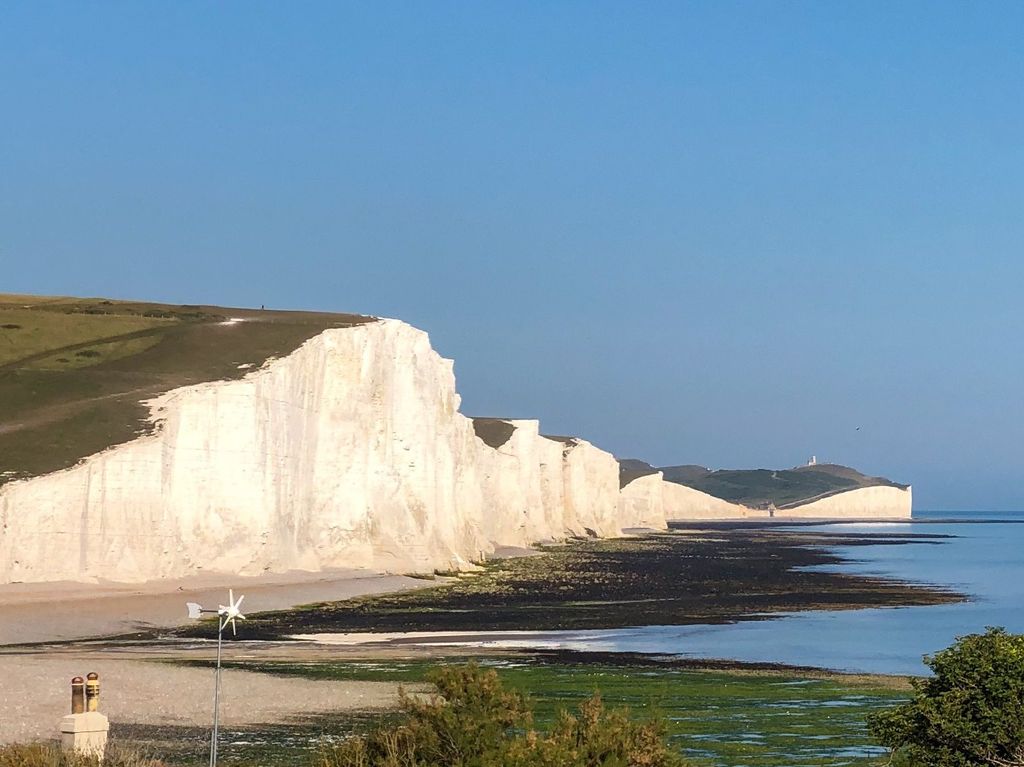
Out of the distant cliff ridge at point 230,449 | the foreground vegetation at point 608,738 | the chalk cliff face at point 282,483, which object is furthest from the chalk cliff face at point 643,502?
the foreground vegetation at point 608,738

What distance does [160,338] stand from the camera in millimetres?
70125

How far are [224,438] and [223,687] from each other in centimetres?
2903

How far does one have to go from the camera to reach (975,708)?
13.5m

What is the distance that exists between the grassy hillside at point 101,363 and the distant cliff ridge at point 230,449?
13 centimetres

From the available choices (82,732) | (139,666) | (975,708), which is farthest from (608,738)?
(139,666)

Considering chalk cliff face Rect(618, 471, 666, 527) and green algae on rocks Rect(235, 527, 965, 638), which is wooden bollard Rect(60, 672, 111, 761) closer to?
green algae on rocks Rect(235, 527, 965, 638)

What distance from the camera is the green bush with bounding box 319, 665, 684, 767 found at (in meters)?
13.2

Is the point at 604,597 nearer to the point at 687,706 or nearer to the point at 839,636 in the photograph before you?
the point at 839,636

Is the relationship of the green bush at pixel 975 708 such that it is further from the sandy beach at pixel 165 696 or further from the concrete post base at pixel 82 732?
the sandy beach at pixel 165 696

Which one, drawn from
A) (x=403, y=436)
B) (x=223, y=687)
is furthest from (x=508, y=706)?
(x=403, y=436)

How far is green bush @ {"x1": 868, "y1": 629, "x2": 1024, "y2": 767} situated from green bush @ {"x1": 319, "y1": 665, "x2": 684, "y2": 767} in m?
2.31

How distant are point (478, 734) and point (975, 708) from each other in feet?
14.9

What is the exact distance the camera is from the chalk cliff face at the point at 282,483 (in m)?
49.8

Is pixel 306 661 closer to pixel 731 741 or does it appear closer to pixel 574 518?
pixel 731 741
